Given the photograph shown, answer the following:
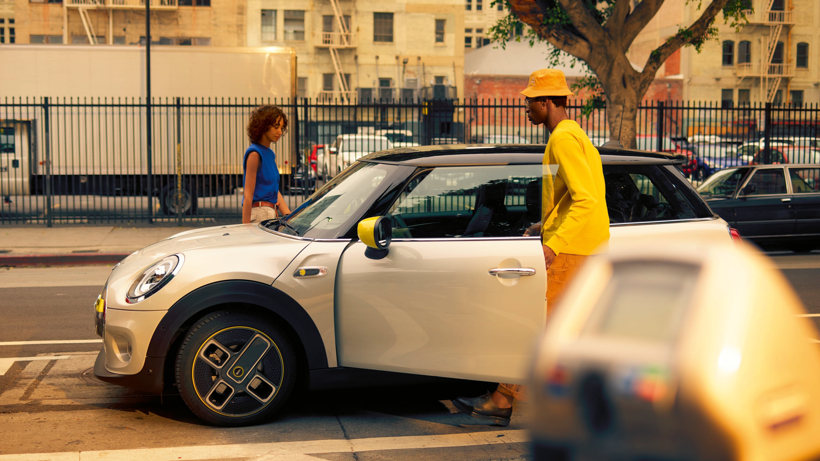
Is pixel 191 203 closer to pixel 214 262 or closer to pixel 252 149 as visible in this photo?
pixel 252 149

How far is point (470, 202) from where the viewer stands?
464 centimetres

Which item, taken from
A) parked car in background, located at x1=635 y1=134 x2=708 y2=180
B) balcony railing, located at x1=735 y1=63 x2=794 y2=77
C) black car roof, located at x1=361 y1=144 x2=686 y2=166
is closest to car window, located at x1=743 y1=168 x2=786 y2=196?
black car roof, located at x1=361 y1=144 x2=686 y2=166

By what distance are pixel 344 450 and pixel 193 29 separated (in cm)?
4113

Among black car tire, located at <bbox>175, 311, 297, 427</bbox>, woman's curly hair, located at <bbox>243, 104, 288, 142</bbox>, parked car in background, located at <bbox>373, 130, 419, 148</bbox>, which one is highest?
parked car in background, located at <bbox>373, 130, 419, 148</bbox>

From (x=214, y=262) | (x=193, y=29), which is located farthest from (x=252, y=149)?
(x=193, y=29)

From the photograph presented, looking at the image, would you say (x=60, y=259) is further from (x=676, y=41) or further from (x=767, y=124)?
(x=767, y=124)

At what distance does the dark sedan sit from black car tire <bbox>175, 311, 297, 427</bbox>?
987 centimetres

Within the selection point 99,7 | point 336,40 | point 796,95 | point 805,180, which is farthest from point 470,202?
point 796,95

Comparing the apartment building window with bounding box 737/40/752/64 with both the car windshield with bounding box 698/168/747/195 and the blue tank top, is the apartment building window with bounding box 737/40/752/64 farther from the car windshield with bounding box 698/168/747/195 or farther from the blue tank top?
the blue tank top

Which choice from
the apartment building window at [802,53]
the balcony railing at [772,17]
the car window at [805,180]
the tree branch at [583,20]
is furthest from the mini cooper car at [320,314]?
the apartment building window at [802,53]

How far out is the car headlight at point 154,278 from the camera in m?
4.20

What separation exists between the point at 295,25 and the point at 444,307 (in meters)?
42.4

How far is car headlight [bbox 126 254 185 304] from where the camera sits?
4195mm

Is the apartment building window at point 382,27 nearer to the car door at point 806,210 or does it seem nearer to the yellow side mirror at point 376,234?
the car door at point 806,210
